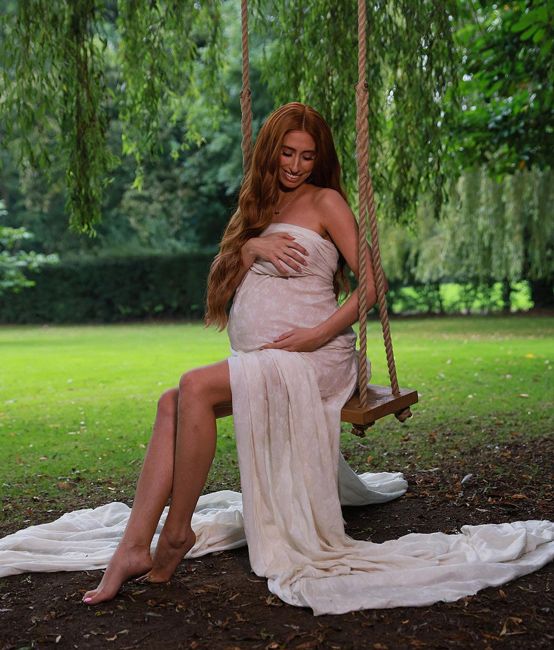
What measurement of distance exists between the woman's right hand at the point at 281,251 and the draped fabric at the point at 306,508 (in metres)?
0.04

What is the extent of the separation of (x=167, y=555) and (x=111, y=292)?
16750mm

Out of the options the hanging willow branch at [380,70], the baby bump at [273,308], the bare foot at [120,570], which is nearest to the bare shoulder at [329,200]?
the baby bump at [273,308]

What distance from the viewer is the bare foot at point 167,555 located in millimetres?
2947

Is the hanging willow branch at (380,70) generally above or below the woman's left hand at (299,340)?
above

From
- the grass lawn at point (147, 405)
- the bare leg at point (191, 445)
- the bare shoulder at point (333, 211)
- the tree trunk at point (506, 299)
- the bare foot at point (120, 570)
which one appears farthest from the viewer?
the tree trunk at point (506, 299)

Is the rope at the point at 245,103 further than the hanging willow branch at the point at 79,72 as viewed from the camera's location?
No

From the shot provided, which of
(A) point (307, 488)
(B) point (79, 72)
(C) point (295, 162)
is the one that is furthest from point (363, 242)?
(B) point (79, 72)

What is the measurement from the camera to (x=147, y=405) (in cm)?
731

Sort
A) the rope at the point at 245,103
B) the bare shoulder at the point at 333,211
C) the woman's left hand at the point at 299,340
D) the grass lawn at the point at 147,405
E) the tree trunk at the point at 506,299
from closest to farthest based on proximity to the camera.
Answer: the woman's left hand at the point at 299,340, the bare shoulder at the point at 333,211, the rope at the point at 245,103, the grass lawn at the point at 147,405, the tree trunk at the point at 506,299

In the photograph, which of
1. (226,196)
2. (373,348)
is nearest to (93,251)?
(226,196)

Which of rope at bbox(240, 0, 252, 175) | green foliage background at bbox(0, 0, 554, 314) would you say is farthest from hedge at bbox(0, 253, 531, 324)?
rope at bbox(240, 0, 252, 175)

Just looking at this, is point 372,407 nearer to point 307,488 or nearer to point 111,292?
point 307,488

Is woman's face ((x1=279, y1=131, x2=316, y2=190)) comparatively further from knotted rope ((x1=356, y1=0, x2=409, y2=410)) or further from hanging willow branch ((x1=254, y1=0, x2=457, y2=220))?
hanging willow branch ((x1=254, y1=0, x2=457, y2=220))

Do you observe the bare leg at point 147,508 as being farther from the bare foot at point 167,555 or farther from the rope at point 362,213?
the rope at point 362,213
